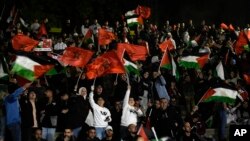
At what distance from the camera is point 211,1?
3800 centimetres

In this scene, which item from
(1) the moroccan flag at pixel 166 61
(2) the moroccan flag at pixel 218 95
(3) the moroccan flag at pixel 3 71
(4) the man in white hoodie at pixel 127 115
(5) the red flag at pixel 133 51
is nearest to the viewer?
(4) the man in white hoodie at pixel 127 115

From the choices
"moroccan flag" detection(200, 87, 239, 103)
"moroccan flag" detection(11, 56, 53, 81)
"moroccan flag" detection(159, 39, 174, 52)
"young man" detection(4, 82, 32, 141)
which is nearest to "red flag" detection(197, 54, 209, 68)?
"moroccan flag" detection(159, 39, 174, 52)

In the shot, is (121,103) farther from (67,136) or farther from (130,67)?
(67,136)

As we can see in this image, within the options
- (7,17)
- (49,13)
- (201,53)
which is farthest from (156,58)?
(49,13)

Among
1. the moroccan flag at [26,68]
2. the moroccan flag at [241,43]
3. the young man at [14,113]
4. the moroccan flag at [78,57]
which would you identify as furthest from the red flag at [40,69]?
the moroccan flag at [241,43]

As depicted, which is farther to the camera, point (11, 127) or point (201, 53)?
point (201, 53)

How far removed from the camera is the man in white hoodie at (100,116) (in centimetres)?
1634

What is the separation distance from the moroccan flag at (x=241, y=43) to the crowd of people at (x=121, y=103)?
203mm

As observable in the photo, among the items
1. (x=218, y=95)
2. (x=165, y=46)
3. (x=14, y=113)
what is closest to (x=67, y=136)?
(x=14, y=113)

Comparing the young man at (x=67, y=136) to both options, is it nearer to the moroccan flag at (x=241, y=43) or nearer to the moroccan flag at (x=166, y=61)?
the moroccan flag at (x=166, y=61)

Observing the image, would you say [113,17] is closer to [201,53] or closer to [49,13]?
[49,13]

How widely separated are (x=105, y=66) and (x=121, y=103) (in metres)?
1.08

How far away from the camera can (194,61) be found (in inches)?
803

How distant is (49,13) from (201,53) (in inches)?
570
